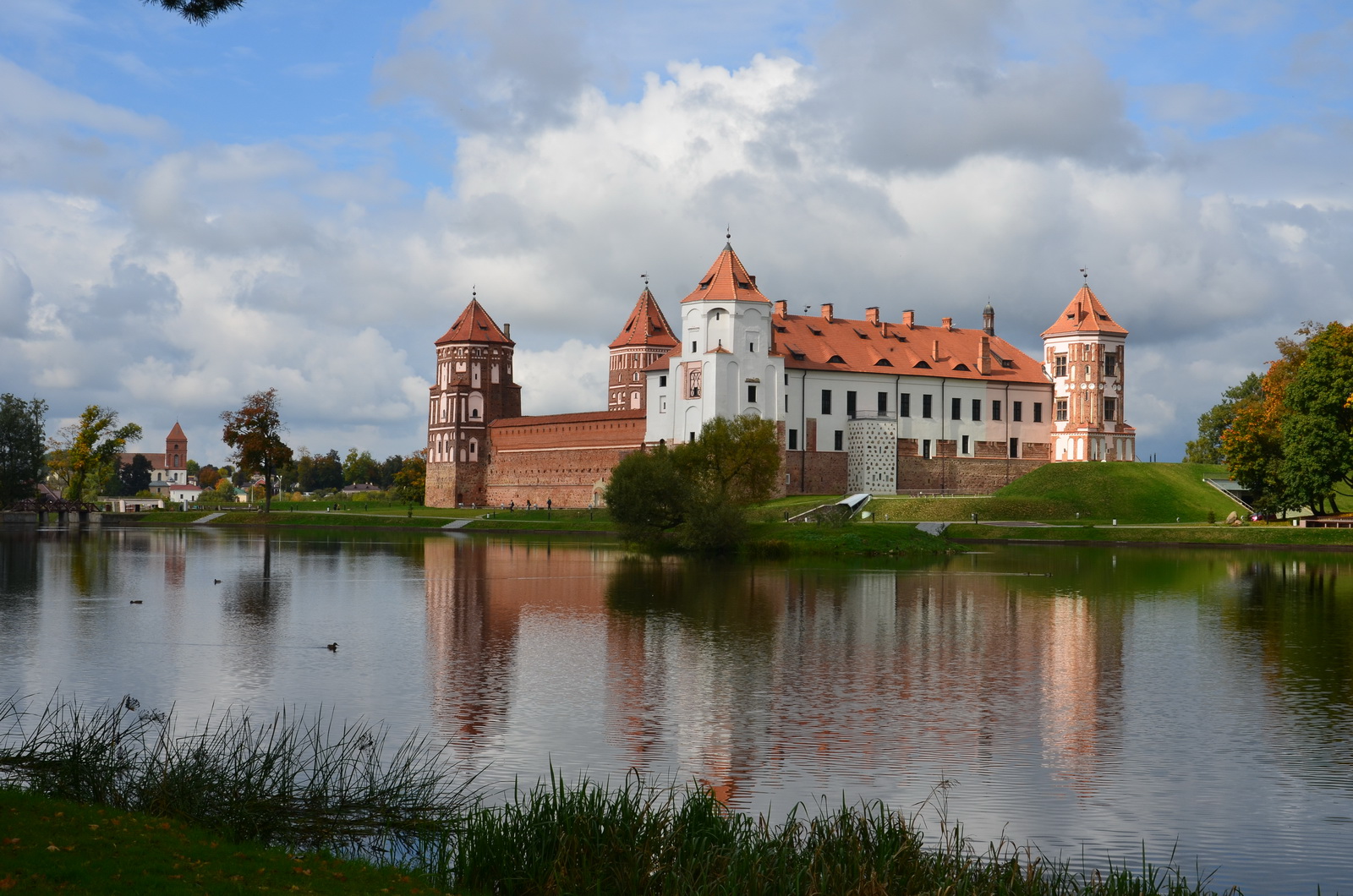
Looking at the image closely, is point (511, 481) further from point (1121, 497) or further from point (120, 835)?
point (120, 835)

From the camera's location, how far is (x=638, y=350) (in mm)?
91625

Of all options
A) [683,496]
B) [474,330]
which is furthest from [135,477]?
[683,496]

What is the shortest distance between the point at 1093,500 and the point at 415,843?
5537 cm

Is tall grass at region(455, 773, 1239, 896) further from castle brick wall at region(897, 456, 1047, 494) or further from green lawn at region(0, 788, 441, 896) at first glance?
castle brick wall at region(897, 456, 1047, 494)

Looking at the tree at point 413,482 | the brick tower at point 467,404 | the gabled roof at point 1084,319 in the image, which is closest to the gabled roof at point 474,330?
the brick tower at point 467,404

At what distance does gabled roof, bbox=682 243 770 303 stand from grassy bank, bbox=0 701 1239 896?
56454 mm

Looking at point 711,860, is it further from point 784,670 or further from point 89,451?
point 89,451

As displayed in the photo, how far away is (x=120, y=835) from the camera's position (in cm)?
744

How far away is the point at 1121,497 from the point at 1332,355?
14.8m

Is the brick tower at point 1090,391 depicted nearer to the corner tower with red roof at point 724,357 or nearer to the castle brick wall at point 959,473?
the castle brick wall at point 959,473

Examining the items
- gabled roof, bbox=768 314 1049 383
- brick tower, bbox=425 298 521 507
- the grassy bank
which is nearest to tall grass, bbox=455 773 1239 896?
the grassy bank

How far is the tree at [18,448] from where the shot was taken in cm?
Answer: 7331

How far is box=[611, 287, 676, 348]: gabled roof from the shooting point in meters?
91.2

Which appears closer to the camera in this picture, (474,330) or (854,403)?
(854,403)
